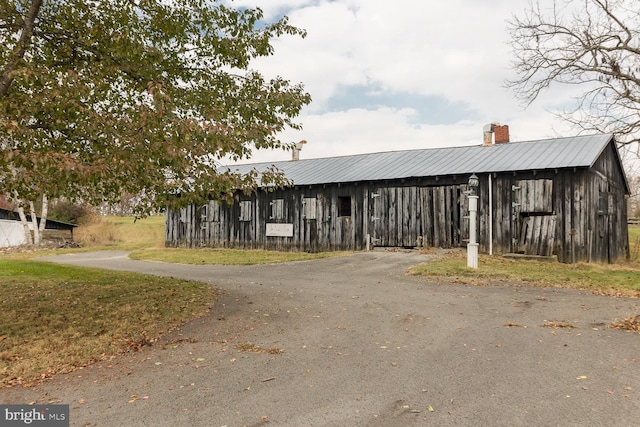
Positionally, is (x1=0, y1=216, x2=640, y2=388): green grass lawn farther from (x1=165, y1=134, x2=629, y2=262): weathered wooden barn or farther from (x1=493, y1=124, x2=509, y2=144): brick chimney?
(x1=493, y1=124, x2=509, y2=144): brick chimney

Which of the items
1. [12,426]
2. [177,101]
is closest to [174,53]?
[177,101]

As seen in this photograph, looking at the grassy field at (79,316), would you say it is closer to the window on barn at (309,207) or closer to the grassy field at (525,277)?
the grassy field at (525,277)

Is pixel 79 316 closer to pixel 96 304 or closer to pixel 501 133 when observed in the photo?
pixel 96 304

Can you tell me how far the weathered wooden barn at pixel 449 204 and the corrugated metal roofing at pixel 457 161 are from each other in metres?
0.05

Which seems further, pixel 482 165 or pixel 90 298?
pixel 482 165

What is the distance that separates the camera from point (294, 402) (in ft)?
13.5

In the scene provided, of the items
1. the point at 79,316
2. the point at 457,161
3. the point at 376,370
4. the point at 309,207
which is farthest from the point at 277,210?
the point at 376,370

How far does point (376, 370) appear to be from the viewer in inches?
194

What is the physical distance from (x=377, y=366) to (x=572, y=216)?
594 inches

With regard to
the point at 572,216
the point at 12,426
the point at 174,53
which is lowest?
the point at 12,426

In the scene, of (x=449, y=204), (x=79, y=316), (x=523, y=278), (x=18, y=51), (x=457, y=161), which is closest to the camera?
(x=18, y=51)

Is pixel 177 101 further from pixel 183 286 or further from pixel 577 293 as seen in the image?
pixel 577 293

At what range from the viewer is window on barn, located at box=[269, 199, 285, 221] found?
23.8 metres

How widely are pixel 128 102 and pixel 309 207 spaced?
15.0 meters
